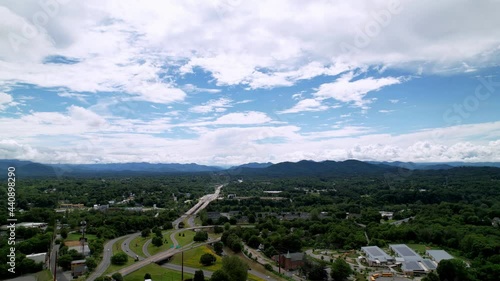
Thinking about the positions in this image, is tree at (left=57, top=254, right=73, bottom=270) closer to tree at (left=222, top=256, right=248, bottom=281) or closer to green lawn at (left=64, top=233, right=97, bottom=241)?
green lawn at (left=64, top=233, right=97, bottom=241)

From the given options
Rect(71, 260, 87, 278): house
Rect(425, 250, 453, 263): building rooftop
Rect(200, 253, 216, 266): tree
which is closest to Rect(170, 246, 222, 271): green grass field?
Rect(200, 253, 216, 266): tree

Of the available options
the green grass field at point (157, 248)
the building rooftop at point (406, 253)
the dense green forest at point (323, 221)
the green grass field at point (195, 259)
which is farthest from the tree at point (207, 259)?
the building rooftop at point (406, 253)

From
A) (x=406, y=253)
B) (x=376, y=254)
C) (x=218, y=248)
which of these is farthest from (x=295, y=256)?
(x=406, y=253)

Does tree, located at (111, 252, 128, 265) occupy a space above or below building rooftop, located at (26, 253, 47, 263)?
below

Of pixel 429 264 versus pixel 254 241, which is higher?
pixel 254 241

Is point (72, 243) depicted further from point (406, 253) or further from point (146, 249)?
point (406, 253)

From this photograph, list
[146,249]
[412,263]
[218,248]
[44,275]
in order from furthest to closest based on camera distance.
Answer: [146,249]
[218,248]
[412,263]
[44,275]
